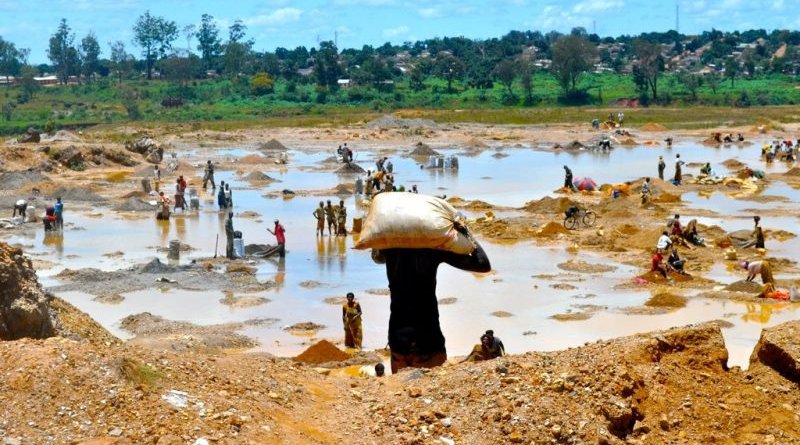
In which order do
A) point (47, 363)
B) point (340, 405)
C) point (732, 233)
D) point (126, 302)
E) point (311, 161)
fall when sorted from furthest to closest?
point (311, 161), point (732, 233), point (126, 302), point (340, 405), point (47, 363)

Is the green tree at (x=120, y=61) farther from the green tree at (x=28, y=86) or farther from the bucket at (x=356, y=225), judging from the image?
the bucket at (x=356, y=225)

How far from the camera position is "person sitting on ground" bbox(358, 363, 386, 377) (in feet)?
39.0

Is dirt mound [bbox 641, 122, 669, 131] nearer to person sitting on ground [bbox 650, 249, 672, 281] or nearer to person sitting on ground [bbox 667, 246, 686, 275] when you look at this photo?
person sitting on ground [bbox 667, 246, 686, 275]

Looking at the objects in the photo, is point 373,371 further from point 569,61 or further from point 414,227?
point 569,61

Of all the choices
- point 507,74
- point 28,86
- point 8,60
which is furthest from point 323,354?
point 8,60

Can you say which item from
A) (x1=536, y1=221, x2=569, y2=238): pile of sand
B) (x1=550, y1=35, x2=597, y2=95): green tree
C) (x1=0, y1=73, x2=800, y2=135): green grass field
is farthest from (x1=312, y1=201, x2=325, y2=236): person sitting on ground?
(x1=550, y1=35, x2=597, y2=95): green tree

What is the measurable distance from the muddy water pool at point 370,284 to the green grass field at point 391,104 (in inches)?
1748

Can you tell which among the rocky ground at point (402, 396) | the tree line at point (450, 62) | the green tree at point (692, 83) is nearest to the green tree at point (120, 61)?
the tree line at point (450, 62)

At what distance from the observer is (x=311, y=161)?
180 ft

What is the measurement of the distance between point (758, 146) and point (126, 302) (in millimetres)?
48288

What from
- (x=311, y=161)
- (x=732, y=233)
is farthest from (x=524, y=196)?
(x=311, y=161)

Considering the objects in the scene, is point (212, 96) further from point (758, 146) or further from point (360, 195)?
point (360, 195)

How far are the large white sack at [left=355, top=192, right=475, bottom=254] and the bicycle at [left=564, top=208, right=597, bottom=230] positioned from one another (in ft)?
59.3

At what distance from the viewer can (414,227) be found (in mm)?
11750
